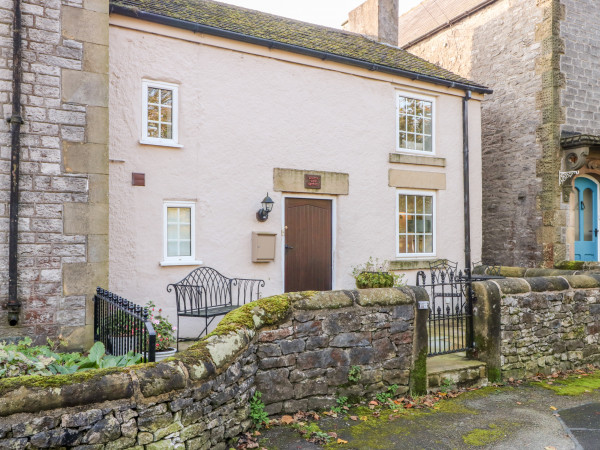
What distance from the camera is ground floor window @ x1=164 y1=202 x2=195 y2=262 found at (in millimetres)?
7758

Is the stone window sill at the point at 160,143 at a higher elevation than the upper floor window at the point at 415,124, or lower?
lower

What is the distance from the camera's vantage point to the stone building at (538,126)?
1133cm

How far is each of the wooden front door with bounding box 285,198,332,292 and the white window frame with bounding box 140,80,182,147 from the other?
7.50ft

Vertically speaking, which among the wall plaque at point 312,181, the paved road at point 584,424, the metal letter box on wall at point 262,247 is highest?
the wall plaque at point 312,181

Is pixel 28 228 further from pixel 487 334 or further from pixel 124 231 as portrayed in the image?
pixel 487 334

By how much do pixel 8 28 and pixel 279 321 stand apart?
4.43 meters

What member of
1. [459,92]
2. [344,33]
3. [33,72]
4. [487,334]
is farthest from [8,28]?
[459,92]

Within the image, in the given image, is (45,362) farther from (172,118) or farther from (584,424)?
(584,424)

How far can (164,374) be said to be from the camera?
3.74 m

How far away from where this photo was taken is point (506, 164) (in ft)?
41.0

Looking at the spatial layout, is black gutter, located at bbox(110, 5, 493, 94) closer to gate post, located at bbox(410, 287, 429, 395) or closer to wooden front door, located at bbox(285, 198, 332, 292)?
wooden front door, located at bbox(285, 198, 332, 292)

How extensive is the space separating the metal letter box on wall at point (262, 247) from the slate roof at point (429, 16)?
9102 millimetres

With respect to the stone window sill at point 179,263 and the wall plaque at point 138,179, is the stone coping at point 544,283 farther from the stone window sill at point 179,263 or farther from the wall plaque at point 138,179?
the wall plaque at point 138,179

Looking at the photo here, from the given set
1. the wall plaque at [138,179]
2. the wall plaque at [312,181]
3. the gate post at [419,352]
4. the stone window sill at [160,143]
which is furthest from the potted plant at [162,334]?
the wall plaque at [312,181]
